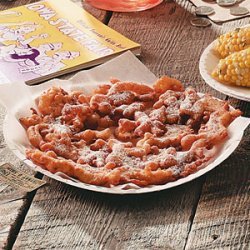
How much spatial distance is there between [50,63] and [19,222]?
562mm

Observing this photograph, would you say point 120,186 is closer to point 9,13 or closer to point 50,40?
point 50,40

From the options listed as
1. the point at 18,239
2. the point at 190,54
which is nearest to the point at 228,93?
the point at 190,54

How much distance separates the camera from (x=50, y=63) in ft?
5.19

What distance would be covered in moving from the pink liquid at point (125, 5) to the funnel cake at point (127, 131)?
547mm

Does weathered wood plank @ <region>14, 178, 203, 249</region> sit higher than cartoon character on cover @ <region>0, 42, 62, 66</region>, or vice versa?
weathered wood plank @ <region>14, 178, 203, 249</region>

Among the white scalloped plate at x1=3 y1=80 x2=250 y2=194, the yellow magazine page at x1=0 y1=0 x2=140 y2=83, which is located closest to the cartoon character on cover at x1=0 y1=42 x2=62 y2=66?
the yellow magazine page at x1=0 y1=0 x2=140 y2=83

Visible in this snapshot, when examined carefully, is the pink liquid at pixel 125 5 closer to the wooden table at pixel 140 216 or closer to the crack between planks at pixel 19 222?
the wooden table at pixel 140 216

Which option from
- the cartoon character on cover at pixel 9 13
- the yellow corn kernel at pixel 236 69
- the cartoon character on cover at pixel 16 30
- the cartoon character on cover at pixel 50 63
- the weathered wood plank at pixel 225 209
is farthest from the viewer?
the cartoon character on cover at pixel 9 13

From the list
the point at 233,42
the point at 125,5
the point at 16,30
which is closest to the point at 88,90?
the point at 233,42

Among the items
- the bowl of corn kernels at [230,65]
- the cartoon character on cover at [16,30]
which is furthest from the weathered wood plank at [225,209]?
the cartoon character on cover at [16,30]

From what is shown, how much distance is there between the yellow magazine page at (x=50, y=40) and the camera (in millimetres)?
1575

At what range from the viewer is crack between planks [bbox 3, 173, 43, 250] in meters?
1.04

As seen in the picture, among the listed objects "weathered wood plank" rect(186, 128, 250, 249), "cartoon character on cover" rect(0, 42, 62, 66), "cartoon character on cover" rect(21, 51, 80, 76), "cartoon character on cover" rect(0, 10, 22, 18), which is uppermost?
"weathered wood plank" rect(186, 128, 250, 249)

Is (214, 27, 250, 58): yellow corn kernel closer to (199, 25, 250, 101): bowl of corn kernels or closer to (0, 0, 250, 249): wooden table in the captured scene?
(199, 25, 250, 101): bowl of corn kernels
